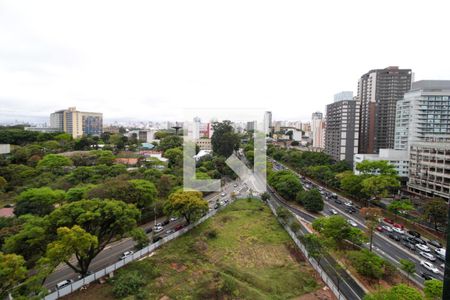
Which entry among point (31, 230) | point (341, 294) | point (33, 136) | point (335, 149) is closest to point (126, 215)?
point (31, 230)

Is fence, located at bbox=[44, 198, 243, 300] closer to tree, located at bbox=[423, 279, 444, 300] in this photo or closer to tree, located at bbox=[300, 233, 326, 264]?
tree, located at bbox=[300, 233, 326, 264]

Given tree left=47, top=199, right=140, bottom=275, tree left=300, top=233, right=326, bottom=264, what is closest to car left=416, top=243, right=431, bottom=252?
tree left=300, top=233, right=326, bottom=264

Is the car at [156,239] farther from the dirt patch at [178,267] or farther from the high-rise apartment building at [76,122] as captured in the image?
the high-rise apartment building at [76,122]

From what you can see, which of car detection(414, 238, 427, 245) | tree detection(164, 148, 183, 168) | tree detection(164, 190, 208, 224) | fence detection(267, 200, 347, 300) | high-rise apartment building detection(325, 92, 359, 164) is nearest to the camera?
fence detection(267, 200, 347, 300)

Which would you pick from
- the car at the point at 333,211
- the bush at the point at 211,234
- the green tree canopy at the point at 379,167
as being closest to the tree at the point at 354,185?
the green tree canopy at the point at 379,167

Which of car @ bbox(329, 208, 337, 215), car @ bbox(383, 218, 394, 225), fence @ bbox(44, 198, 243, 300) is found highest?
fence @ bbox(44, 198, 243, 300)

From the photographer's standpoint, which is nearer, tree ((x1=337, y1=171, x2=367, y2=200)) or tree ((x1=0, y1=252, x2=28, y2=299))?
tree ((x1=0, y1=252, x2=28, y2=299))

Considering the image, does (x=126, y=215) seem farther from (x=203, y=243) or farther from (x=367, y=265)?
(x=367, y=265)
